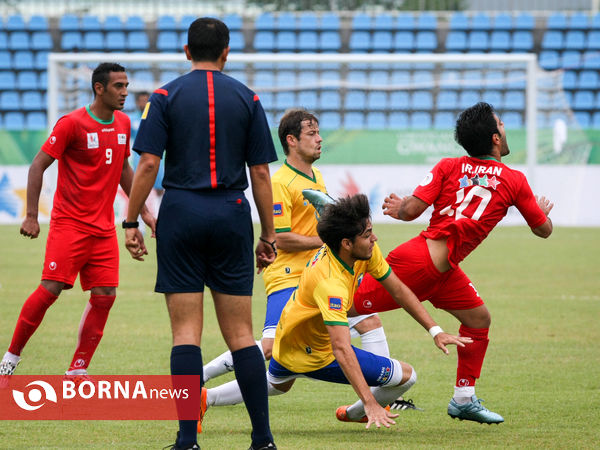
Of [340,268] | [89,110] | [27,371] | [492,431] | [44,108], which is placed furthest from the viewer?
[44,108]

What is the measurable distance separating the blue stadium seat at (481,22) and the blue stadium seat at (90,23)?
11.6 meters

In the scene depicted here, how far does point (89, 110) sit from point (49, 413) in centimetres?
199

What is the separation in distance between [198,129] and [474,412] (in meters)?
2.35

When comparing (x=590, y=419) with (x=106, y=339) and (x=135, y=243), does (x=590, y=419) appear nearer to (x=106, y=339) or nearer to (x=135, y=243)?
(x=135, y=243)

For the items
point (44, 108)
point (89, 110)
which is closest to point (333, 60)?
point (44, 108)

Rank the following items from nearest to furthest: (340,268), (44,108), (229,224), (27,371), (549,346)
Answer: (229,224) < (340,268) < (27,371) < (549,346) < (44,108)

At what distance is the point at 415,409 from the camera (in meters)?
5.63

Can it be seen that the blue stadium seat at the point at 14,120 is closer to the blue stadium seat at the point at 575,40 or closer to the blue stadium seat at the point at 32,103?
the blue stadium seat at the point at 32,103

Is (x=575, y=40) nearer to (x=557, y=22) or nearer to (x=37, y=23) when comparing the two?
(x=557, y=22)

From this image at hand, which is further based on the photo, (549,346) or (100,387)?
(549,346)

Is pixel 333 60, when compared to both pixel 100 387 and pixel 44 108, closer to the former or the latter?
pixel 44 108

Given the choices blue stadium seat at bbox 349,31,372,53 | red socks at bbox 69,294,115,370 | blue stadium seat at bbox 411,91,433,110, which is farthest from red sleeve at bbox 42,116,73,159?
blue stadium seat at bbox 349,31,372,53

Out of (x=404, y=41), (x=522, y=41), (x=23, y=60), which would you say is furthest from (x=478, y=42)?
(x=23, y=60)

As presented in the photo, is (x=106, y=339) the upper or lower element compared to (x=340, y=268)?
lower
